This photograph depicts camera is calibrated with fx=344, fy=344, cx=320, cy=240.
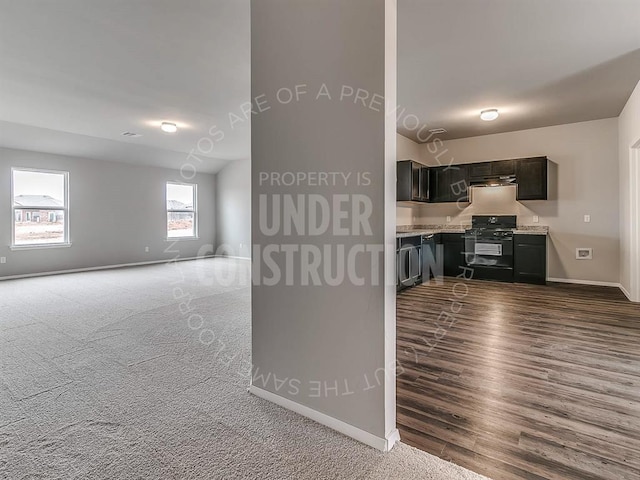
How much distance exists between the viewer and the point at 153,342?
3172 millimetres

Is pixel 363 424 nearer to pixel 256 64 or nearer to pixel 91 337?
pixel 256 64

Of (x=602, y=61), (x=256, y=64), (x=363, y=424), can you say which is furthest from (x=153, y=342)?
(x=602, y=61)

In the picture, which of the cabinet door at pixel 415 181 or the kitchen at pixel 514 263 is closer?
the kitchen at pixel 514 263

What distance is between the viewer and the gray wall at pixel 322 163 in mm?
1759

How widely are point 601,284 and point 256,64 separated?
21.0 ft

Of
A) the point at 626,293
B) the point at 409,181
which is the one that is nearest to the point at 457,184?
the point at 409,181

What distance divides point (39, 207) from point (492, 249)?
8711 mm

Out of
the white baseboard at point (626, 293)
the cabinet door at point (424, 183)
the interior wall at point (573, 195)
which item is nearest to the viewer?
the white baseboard at point (626, 293)

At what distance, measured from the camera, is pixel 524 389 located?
7.50ft

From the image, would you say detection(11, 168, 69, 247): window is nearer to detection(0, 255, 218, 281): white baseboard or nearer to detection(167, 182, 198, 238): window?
detection(0, 255, 218, 281): white baseboard

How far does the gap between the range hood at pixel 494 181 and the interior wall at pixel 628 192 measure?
4.85ft

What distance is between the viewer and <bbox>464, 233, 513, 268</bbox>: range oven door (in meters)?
5.93

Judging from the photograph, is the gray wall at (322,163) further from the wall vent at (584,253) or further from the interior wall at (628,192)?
the wall vent at (584,253)

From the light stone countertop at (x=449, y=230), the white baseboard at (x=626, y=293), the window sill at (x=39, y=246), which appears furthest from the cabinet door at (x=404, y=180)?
the window sill at (x=39, y=246)
